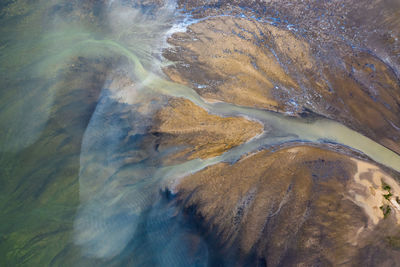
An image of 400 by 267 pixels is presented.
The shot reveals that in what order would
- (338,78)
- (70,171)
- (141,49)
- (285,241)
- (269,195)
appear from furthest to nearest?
(141,49), (338,78), (70,171), (269,195), (285,241)

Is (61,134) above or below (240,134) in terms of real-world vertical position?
below

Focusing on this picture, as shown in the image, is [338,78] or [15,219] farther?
[338,78]

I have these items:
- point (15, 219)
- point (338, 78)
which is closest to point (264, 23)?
point (338, 78)

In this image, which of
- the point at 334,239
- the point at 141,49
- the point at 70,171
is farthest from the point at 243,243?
the point at 141,49

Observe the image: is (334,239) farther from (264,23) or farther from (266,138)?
(264,23)

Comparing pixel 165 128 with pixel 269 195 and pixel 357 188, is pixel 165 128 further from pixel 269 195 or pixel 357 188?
pixel 357 188

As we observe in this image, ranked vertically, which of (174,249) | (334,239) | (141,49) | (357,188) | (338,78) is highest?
(338,78)

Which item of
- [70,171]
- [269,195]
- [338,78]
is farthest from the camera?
[338,78]
